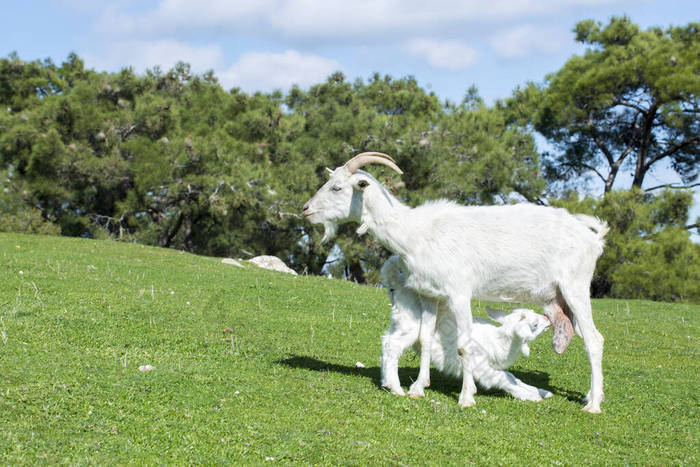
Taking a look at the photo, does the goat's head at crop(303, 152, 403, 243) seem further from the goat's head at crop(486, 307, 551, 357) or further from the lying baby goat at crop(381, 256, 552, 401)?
the goat's head at crop(486, 307, 551, 357)

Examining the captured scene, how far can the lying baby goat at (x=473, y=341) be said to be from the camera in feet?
25.0

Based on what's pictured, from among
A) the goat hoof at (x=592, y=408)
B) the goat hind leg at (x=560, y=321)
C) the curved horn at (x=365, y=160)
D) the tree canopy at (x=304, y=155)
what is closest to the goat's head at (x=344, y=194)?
the curved horn at (x=365, y=160)

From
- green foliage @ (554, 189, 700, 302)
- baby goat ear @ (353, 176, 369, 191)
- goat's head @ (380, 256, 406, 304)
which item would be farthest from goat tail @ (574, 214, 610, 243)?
green foliage @ (554, 189, 700, 302)

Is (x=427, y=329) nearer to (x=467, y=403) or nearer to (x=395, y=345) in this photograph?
(x=395, y=345)

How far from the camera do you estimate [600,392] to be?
764 centimetres

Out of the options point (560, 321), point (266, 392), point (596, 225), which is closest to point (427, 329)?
point (560, 321)

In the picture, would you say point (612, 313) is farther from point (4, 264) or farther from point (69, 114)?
point (69, 114)

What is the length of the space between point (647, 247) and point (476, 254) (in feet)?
58.8

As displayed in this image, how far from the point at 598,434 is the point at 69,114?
26637 millimetres

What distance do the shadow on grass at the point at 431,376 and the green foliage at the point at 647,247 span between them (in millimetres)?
15262

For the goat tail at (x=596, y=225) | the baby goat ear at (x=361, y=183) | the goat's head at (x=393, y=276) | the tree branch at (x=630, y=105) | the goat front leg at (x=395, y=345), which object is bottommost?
the goat front leg at (x=395, y=345)

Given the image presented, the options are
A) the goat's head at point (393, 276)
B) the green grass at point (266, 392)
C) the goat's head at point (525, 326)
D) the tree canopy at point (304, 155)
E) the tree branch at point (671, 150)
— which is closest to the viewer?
the green grass at point (266, 392)

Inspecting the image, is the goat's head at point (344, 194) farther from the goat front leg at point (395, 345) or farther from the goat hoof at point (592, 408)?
the goat hoof at point (592, 408)

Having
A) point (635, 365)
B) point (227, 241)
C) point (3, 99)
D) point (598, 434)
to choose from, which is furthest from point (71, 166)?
point (598, 434)
